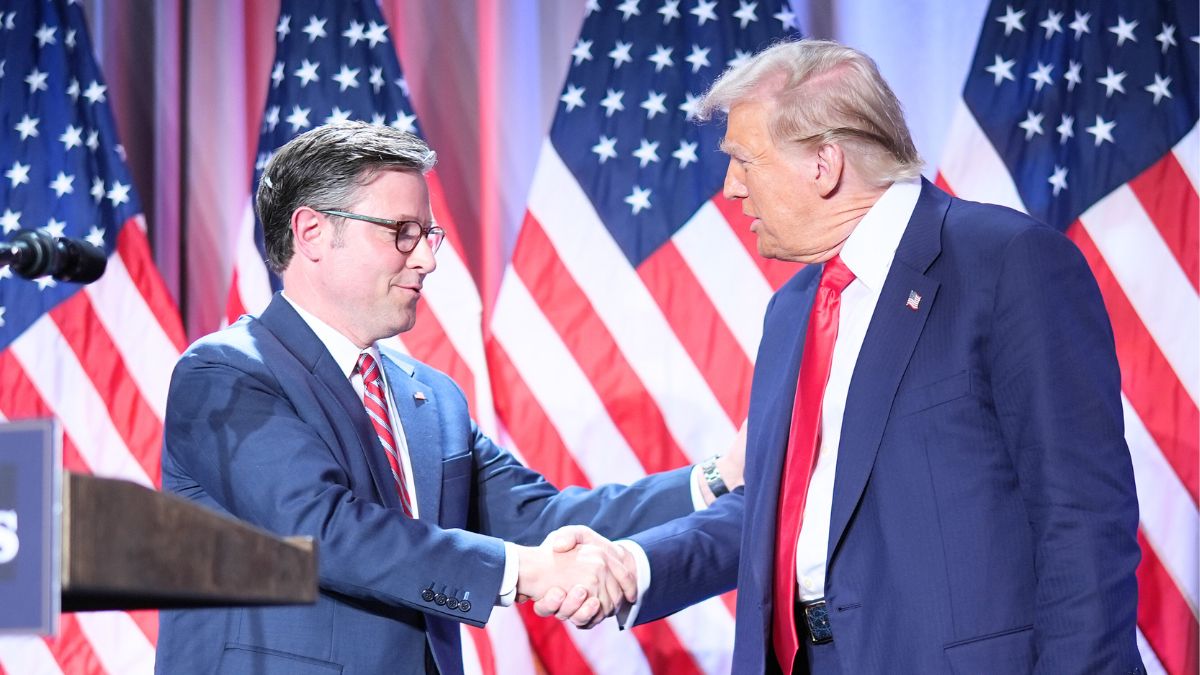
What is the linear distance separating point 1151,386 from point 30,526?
3033mm

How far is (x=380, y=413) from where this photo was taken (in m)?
2.69

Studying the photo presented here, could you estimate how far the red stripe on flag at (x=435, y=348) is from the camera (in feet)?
12.0

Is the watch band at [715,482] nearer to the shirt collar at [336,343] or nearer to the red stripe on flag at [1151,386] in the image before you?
the shirt collar at [336,343]

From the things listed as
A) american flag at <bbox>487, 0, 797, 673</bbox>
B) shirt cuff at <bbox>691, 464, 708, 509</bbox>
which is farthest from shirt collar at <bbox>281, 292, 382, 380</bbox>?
american flag at <bbox>487, 0, 797, 673</bbox>

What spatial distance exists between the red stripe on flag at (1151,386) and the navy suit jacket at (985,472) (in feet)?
4.96

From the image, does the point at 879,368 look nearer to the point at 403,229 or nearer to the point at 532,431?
the point at 403,229

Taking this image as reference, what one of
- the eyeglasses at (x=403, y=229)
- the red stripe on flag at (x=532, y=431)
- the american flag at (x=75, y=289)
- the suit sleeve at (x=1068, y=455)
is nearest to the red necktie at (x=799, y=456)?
the suit sleeve at (x=1068, y=455)

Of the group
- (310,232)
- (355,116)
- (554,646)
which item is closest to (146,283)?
(355,116)

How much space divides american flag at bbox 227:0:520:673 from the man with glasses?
67 cm

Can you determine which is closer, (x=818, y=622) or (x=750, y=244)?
(x=818, y=622)

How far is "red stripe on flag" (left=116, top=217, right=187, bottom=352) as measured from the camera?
151 inches

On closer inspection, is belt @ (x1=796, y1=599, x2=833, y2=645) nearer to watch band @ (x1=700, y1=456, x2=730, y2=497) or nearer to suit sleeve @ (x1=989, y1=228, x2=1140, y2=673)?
suit sleeve @ (x1=989, y1=228, x2=1140, y2=673)

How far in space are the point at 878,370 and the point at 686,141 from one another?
5.95 ft

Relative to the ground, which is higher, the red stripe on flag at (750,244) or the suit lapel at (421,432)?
the red stripe on flag at (750,244)
